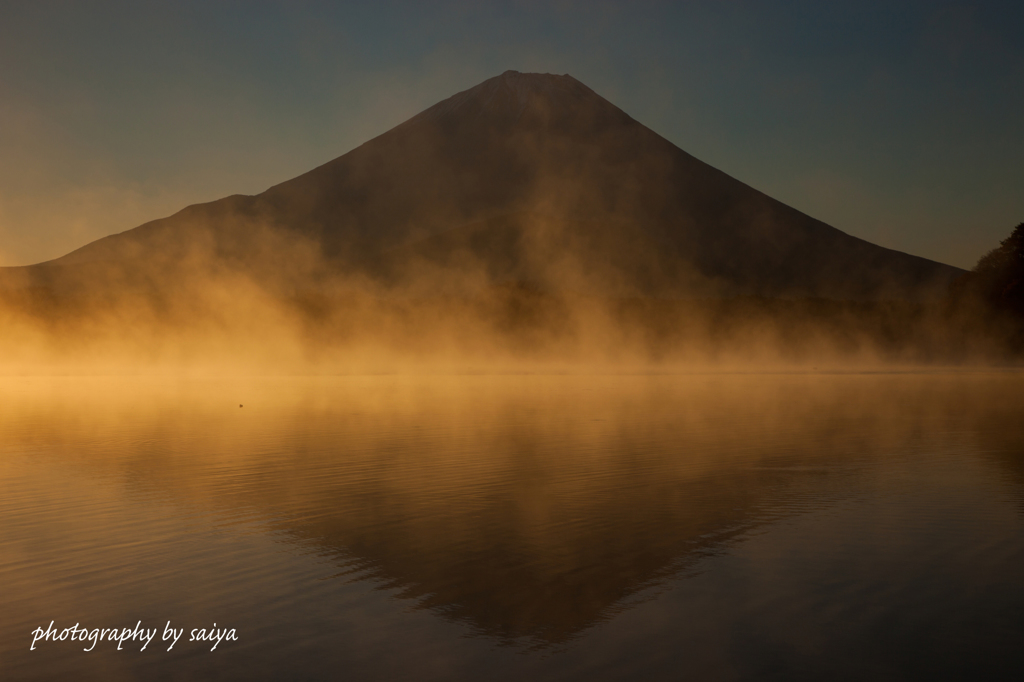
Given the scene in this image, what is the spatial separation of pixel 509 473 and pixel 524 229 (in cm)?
12488

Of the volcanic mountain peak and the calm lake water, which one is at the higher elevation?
the volcanic mountain peak

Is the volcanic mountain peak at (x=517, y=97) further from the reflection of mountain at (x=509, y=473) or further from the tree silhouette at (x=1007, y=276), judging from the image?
the reflection of mountain at (x=509, y=473)

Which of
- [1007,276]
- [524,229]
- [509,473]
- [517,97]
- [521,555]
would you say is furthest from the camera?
[517,97]

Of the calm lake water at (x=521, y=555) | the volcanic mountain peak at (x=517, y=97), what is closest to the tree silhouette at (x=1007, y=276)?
the calm lake water at (x=521, y=555)

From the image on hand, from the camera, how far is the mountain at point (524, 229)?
417 feet

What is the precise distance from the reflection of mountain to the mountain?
A: 3838 inches

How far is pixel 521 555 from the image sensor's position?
864cm

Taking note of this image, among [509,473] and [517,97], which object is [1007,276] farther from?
[517,97]

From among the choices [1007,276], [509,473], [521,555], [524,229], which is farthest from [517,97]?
[521,555]

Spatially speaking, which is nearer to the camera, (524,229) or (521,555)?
(521,555)

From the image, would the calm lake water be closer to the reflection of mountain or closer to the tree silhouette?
the reflection of mountain

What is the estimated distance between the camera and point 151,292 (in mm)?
130375

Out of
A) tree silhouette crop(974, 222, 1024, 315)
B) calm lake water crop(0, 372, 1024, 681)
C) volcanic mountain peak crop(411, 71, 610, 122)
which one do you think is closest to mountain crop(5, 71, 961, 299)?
volcanic mountain peak crop(411, 71, 610, 122)

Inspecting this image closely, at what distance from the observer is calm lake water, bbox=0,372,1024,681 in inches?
238
